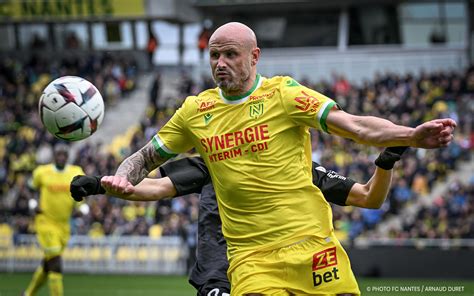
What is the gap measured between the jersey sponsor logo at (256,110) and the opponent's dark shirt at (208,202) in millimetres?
1211

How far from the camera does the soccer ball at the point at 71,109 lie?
7621 mm

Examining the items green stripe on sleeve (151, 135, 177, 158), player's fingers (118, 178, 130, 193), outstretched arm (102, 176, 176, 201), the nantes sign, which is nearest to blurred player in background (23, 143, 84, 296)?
outstretched arm (102, 176, 176, 201)

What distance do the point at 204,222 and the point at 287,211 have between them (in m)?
1.61

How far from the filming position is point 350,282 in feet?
20.9

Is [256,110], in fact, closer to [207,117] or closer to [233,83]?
[233,83]

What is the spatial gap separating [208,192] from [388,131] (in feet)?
8.71

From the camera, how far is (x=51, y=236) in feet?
49.9

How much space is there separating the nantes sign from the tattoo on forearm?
1216 inches

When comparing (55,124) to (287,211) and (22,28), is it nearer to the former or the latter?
(287,211)

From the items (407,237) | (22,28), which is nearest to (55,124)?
(407,237)

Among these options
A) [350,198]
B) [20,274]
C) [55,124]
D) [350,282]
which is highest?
[55,124]

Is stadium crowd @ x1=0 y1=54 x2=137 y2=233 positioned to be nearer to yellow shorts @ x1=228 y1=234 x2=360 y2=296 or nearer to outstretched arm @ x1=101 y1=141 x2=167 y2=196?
outstretched arm @ x1=101 y1=141 x2=167 y2=196

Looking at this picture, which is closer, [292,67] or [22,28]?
[292,67]

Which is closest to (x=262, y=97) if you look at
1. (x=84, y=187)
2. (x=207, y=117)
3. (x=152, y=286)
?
(x=207, y=117)
